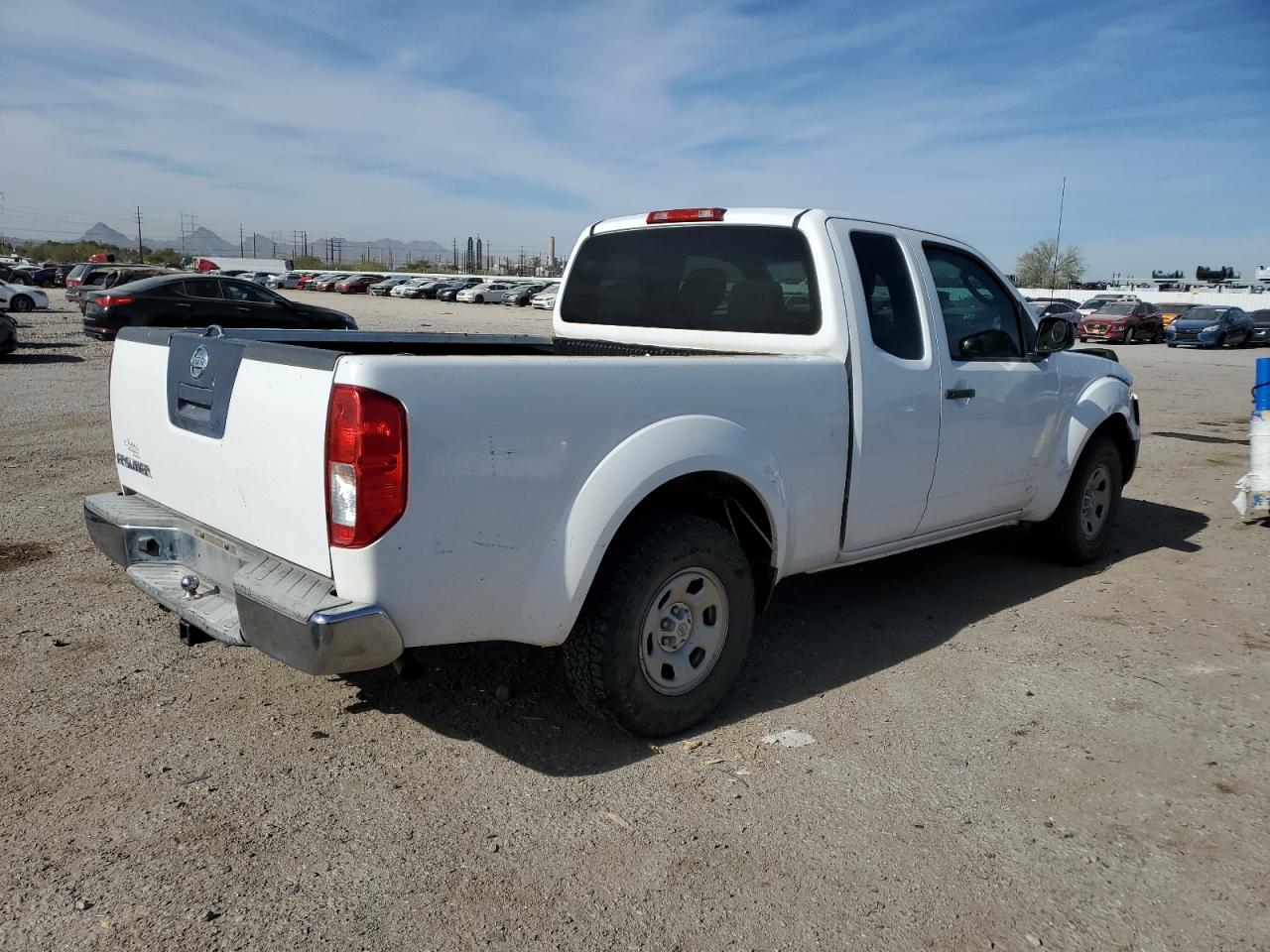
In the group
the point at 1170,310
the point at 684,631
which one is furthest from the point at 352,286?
the point at 684,631

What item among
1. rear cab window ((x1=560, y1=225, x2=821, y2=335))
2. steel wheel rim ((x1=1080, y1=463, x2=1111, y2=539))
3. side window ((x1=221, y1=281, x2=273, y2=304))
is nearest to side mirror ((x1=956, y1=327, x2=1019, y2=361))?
rear cab window ((x1=560, y1=225, x2=821, y2=335))

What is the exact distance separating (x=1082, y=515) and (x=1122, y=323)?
104 feet

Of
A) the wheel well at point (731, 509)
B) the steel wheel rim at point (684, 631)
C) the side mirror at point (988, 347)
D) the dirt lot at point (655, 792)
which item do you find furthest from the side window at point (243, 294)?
the steel wheel rim at point (684, 631)

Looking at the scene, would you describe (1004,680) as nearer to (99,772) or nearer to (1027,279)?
(99,772)

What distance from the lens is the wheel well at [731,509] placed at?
3.58m

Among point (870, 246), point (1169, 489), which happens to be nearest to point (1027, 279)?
point (1169, 489)

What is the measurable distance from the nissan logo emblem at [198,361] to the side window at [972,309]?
329 centimetres

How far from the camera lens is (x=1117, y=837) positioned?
10.1 feet

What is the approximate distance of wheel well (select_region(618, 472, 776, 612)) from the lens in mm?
3580

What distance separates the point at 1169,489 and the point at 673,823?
7.62m

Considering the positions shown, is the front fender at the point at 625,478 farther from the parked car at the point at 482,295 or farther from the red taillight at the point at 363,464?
the parked car at the point at 482,295

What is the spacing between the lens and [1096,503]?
244 inches

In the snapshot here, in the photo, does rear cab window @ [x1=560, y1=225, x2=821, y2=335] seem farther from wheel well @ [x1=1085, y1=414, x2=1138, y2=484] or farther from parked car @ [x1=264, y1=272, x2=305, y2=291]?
parked car @ [x1=264, y1=272, x2=305, y2=291]

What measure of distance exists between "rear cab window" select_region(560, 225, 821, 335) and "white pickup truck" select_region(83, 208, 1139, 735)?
14 mm
